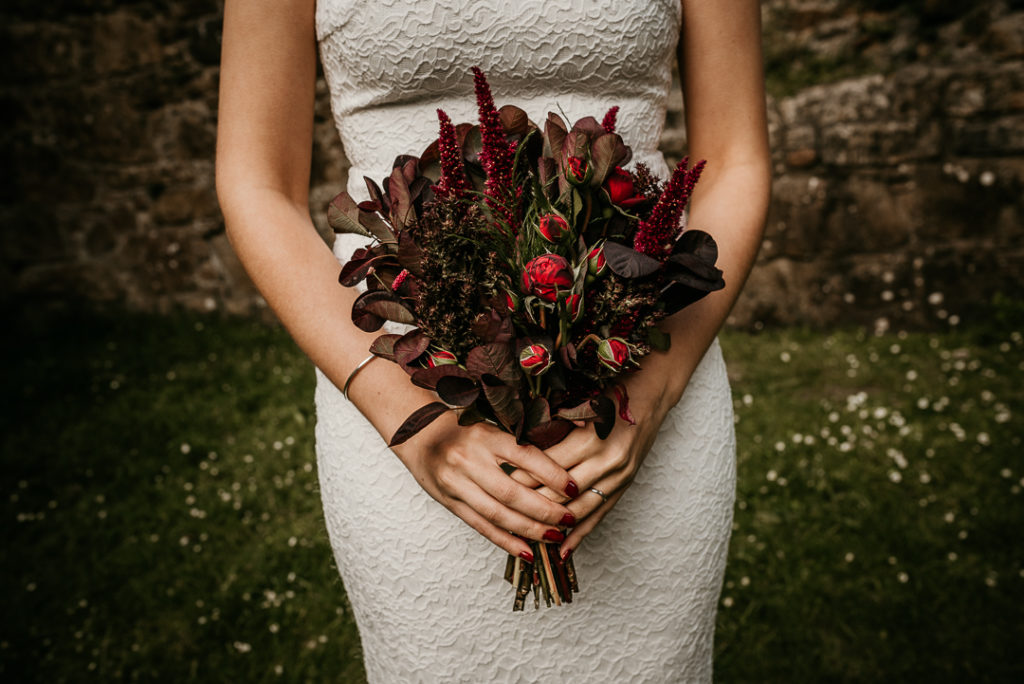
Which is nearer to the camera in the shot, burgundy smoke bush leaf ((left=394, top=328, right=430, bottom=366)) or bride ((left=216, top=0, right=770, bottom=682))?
burgundy smoke bush leaf ((left=394, top=328, right=430, bottom=366))

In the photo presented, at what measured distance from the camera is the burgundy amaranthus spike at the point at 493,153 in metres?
0.92

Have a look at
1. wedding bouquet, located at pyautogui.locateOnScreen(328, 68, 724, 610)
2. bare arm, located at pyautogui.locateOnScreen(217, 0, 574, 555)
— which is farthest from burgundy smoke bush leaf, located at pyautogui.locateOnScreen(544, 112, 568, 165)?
bare arm, located at pyautogui.locateOnScreen(217, 0, 574, 555)

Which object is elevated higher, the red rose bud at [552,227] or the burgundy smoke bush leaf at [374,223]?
the burgundy smoke bush leaf at [374,223]

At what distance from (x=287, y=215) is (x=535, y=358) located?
24.9 inches

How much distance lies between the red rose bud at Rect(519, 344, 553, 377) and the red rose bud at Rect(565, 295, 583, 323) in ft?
0.20

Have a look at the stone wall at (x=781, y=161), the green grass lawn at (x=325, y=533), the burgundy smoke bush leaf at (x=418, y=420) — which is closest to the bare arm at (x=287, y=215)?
the burgundy smoke bush leaf at (x=418, y=420)

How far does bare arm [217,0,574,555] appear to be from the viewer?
1.15 metres

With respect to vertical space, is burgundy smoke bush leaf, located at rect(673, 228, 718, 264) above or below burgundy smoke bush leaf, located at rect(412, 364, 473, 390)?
above

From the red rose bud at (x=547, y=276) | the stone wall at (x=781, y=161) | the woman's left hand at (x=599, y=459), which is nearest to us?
the red rose bud at (x=547, y=276)

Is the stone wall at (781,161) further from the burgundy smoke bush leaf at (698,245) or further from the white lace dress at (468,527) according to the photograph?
the burgundy smoke bush leaf at (698,245)

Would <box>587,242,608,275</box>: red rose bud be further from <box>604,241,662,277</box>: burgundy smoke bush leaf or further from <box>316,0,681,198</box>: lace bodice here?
<box>316,0,681,198</box>: lace bodice

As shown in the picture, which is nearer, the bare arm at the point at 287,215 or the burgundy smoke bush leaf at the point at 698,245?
the burgundy smoke bush leaf at the point at 698,245

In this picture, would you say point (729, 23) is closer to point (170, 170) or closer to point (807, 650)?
point (807, 650)

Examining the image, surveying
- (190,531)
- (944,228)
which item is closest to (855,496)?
(944,228)
